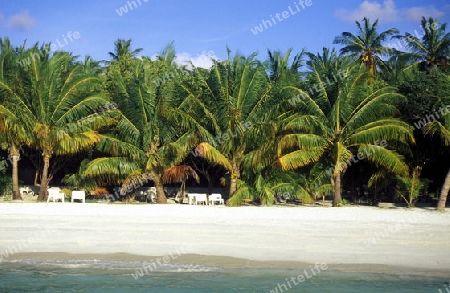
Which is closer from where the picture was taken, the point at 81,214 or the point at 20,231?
the point at 20,231

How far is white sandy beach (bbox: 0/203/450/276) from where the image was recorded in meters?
12.2

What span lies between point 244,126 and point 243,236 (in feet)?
29.1

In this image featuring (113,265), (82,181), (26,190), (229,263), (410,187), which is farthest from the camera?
(26,190)

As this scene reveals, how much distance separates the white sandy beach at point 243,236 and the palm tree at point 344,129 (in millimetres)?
2503

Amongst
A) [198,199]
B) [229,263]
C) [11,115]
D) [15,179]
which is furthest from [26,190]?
[229,263]

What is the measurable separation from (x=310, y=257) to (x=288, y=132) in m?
10.8

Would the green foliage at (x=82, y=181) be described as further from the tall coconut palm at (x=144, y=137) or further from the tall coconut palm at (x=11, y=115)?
the tall coconut palm at (x=11, y=115)

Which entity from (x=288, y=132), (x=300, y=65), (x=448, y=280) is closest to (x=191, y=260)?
(x=448, y=280)

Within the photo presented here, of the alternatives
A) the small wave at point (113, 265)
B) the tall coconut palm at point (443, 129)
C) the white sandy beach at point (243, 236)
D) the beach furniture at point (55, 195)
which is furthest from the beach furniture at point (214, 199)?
the small wave at point (113, 265)

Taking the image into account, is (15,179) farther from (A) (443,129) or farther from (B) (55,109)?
(A) (443,129)

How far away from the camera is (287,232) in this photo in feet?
49.4

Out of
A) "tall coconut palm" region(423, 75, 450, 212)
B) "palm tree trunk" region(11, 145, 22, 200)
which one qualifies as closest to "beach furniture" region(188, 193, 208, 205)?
"palm tree trunk" region(11, 145, 22, 200)

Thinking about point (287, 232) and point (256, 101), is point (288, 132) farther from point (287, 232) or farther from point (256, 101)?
point (287, 232)

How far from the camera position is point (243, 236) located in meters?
14.4
